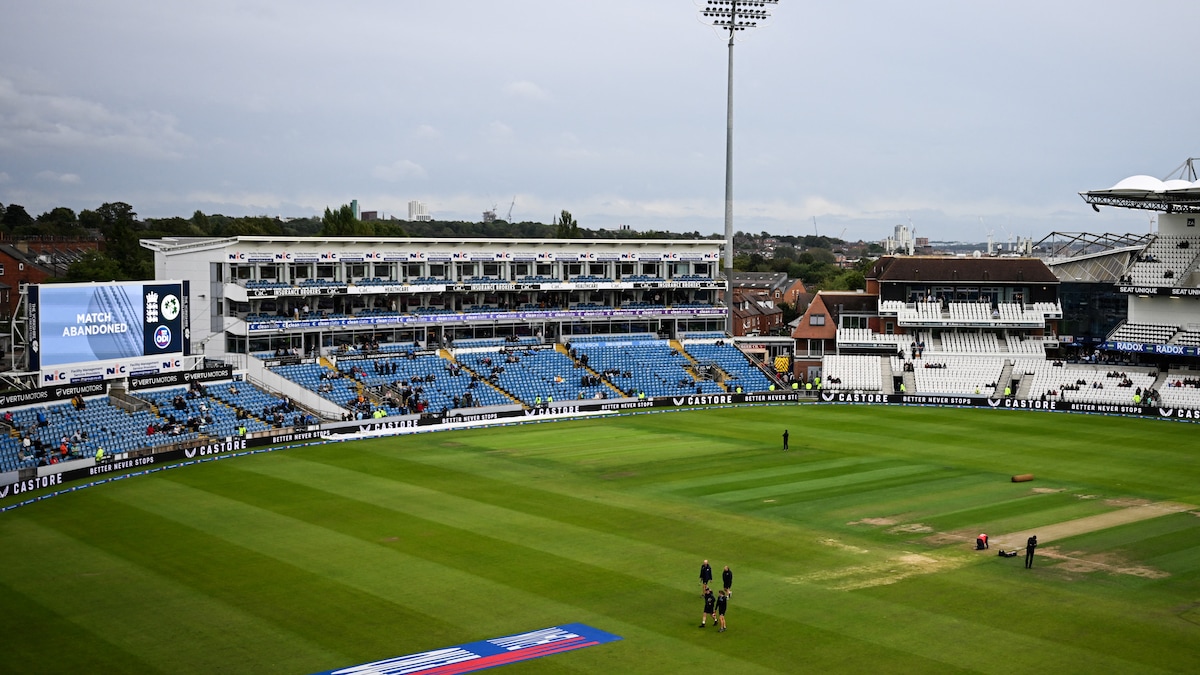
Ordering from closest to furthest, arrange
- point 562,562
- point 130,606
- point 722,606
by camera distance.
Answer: point 722,606, point 130,606, point 562,562

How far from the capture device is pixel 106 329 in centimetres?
5141

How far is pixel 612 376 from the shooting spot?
236ft

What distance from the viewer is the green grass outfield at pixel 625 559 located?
2511 cm

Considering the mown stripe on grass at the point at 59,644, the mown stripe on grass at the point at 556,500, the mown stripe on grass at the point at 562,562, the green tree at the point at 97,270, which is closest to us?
the mown stripe on grass at the point at 59,644

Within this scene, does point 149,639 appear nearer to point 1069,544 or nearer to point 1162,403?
point 1069,544

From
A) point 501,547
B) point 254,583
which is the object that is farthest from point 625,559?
point 254,583

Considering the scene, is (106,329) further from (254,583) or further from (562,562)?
(562,562)

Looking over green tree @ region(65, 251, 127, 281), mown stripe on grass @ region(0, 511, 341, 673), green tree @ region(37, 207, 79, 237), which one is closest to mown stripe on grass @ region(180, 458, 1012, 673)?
mown stripe on grass @ region(0, 511, 341, 673)

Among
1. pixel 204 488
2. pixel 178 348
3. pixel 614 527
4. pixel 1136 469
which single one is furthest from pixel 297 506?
pixel 1136 469

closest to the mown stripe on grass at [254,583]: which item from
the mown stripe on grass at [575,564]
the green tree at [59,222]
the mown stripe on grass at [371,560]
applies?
the mown stripe on grass at [371,560]

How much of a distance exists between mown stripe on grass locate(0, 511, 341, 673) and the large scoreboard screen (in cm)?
1382

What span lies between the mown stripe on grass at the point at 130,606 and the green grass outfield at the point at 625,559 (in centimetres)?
9

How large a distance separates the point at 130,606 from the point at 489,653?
9477 millimetres

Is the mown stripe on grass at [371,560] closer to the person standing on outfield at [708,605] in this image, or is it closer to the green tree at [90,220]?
the person standing on outfield at [708,605]
